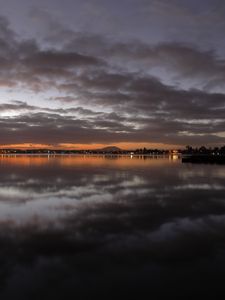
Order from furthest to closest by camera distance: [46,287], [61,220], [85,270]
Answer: [61,220] → [85,270] → [46,287]

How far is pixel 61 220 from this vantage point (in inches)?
598

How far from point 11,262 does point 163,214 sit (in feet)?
31.1

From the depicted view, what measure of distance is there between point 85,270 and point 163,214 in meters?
8.69

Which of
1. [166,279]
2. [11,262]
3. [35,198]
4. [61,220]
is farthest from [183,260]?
→ [35,198]

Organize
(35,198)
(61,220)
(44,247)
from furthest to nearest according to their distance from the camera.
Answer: (35,198) < (61,220) < (44,247)

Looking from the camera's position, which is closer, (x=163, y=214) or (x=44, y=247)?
(x=44, y=247)

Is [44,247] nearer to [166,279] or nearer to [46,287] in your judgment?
[46,287]

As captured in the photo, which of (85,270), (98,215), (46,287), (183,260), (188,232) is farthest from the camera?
(98,215)

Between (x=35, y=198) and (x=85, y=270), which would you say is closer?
(x=85, y=270)

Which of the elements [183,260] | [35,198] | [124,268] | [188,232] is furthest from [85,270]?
[35,198]

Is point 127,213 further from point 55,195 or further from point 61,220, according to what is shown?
point 55,195

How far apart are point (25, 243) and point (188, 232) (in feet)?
21.9

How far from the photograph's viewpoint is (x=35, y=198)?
2164cm

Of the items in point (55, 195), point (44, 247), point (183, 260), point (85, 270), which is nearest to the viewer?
point (85, 270)
